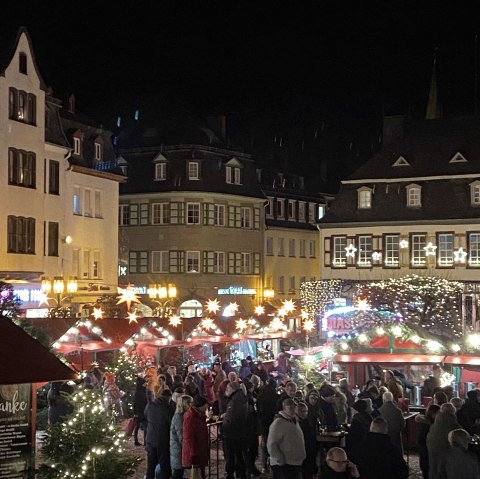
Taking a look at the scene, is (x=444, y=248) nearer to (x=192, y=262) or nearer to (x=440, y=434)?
(x=192, y=262)

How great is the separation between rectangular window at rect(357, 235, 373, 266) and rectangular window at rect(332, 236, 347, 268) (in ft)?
2.56

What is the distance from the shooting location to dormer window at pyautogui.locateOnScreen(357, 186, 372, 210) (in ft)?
181

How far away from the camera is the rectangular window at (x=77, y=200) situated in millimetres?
45625

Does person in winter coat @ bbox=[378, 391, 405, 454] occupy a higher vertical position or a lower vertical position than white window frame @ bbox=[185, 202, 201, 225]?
lower

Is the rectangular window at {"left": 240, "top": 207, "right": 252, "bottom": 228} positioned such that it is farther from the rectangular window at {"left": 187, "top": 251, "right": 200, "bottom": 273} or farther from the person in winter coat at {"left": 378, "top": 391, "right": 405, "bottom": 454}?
the person in winter coat at {"left": 378, "top": 391, "right": 405, "bottom": 454}

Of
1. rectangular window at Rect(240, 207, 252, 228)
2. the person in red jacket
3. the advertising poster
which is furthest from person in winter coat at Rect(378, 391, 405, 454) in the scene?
rectangular window at Rect(240, 207, 252, 228)

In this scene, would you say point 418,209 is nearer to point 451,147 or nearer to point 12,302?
point 451,147

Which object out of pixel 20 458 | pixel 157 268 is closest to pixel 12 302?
pixel 20 458

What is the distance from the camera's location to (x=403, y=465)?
41.7 feet

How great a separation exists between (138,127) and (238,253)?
384 inches

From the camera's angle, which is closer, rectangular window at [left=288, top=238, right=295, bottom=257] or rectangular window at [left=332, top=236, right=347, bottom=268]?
rectangular window at [left=332, top=236, right=347, bottom=268]

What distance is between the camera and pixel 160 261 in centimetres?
6084

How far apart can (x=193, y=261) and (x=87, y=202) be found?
14401 millimetres

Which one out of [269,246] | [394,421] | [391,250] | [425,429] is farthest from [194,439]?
[269,246]
